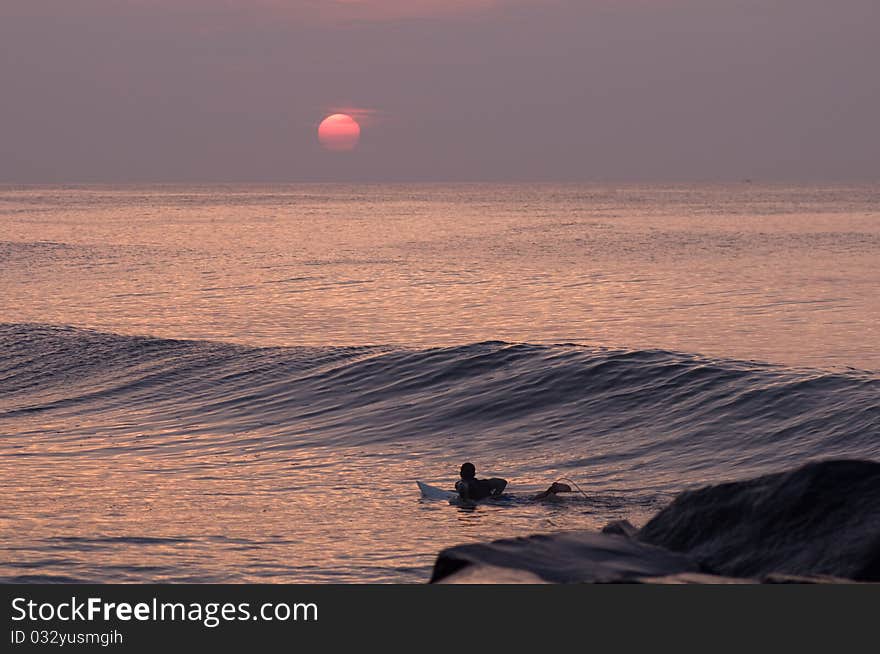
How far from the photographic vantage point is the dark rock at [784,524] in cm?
716

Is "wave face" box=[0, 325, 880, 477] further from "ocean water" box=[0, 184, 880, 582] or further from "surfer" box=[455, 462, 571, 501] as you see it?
"surfer" box=[455, 462, 571, 501]

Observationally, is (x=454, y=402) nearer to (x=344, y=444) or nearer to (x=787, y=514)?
(x=344, y=444)

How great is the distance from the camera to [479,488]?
13898 millimetres

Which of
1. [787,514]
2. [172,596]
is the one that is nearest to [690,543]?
[787,514]

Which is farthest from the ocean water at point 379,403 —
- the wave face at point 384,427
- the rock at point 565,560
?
the rock at point 565,560

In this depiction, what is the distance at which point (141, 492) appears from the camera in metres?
14.4

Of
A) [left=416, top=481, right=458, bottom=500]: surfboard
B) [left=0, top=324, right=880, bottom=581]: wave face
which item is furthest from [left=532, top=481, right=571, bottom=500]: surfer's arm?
[left=416, top=481, right=458, bottom=500]: surfboard

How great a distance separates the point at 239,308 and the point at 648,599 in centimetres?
3619

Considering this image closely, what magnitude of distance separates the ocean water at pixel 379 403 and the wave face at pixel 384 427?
0.07m

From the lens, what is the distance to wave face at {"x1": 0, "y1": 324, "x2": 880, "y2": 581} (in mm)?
13938

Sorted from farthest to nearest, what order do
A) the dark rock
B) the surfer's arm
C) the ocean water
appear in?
the surfer's arm → the ocean water → the dark rock

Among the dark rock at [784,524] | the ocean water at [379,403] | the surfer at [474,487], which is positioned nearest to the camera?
the dark rock at [784,524]

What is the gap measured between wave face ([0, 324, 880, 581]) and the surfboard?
474 millimetres

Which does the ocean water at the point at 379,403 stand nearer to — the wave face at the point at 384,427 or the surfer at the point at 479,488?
the wave face at the point at 384,427
